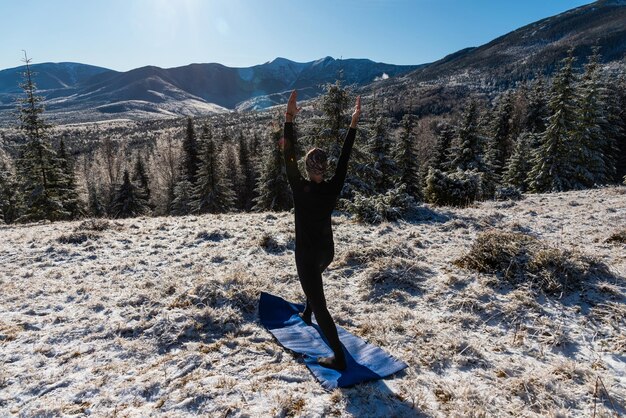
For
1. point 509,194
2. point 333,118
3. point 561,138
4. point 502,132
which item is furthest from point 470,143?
point 509,194

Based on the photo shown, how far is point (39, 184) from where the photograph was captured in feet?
81.2

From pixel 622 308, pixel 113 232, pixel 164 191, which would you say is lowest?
pixel 164 191

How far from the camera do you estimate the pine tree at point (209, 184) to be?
35.9m

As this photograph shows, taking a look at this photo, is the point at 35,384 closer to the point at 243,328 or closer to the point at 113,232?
the point at 243,328

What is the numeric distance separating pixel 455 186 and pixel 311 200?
1431 cm

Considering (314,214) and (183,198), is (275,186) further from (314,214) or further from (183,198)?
(314,214)

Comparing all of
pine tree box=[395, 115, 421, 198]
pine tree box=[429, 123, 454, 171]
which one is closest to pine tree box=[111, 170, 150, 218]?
pine tree box=[395, 115, 421, 198]

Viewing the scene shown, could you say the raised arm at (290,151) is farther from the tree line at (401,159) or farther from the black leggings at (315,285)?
the tree line at (401,159)

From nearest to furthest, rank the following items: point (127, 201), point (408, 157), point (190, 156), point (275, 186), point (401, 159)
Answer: point (401, 159) < point (408, 157) < point (275, 186) < point (127, 201) < point (190, 156)

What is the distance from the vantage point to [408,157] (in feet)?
93.7

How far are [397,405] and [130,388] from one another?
2.94 meters

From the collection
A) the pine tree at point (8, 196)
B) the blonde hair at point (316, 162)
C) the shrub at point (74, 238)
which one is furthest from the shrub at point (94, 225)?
the pine tree at point (8, 196)

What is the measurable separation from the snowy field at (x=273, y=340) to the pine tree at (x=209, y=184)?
89.5ft

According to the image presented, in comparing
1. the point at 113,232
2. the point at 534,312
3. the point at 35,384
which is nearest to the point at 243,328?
the point at 35,384
